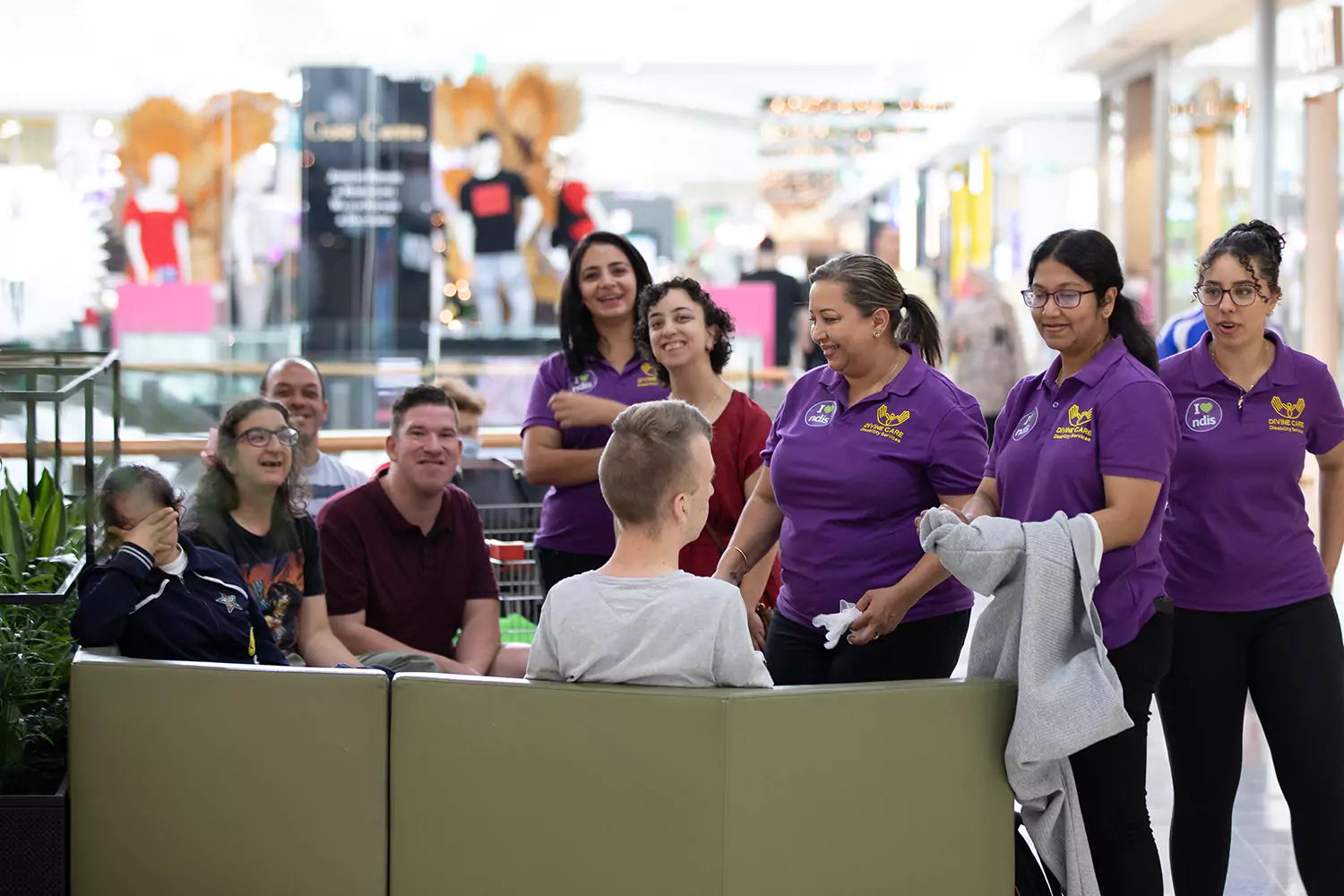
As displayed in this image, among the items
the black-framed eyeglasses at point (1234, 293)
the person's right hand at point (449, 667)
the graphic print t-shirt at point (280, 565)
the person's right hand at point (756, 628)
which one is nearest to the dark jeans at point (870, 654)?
the person's right hand at point (756, 628)

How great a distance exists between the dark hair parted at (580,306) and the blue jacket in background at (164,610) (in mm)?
1307

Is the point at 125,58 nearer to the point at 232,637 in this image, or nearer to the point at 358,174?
the point at 358,174

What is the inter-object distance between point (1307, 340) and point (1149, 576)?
861 cm

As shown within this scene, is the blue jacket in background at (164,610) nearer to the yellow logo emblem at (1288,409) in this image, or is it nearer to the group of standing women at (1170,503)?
the group of standing women at (1170,503)

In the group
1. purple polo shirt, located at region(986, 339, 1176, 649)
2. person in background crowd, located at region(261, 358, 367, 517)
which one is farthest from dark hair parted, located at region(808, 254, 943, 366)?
person in background crowd, located at region(261, 358, 367, 517)

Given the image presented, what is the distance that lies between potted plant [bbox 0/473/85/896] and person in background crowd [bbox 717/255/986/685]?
1499mm

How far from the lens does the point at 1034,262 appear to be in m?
2.86

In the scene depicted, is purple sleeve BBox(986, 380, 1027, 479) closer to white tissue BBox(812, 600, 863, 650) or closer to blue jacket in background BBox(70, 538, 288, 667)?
white tissue BBox(812, 600, 863, 650)

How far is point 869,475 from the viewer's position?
9.92 feet

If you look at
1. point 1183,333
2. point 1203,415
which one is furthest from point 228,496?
point 1183,333

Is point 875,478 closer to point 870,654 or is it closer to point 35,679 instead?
point 870,654

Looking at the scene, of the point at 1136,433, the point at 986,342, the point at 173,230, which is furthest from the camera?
the point at 173,230

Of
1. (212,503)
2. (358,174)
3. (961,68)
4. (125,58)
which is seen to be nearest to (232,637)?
(212,503)

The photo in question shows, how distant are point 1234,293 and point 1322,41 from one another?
7791 mm
